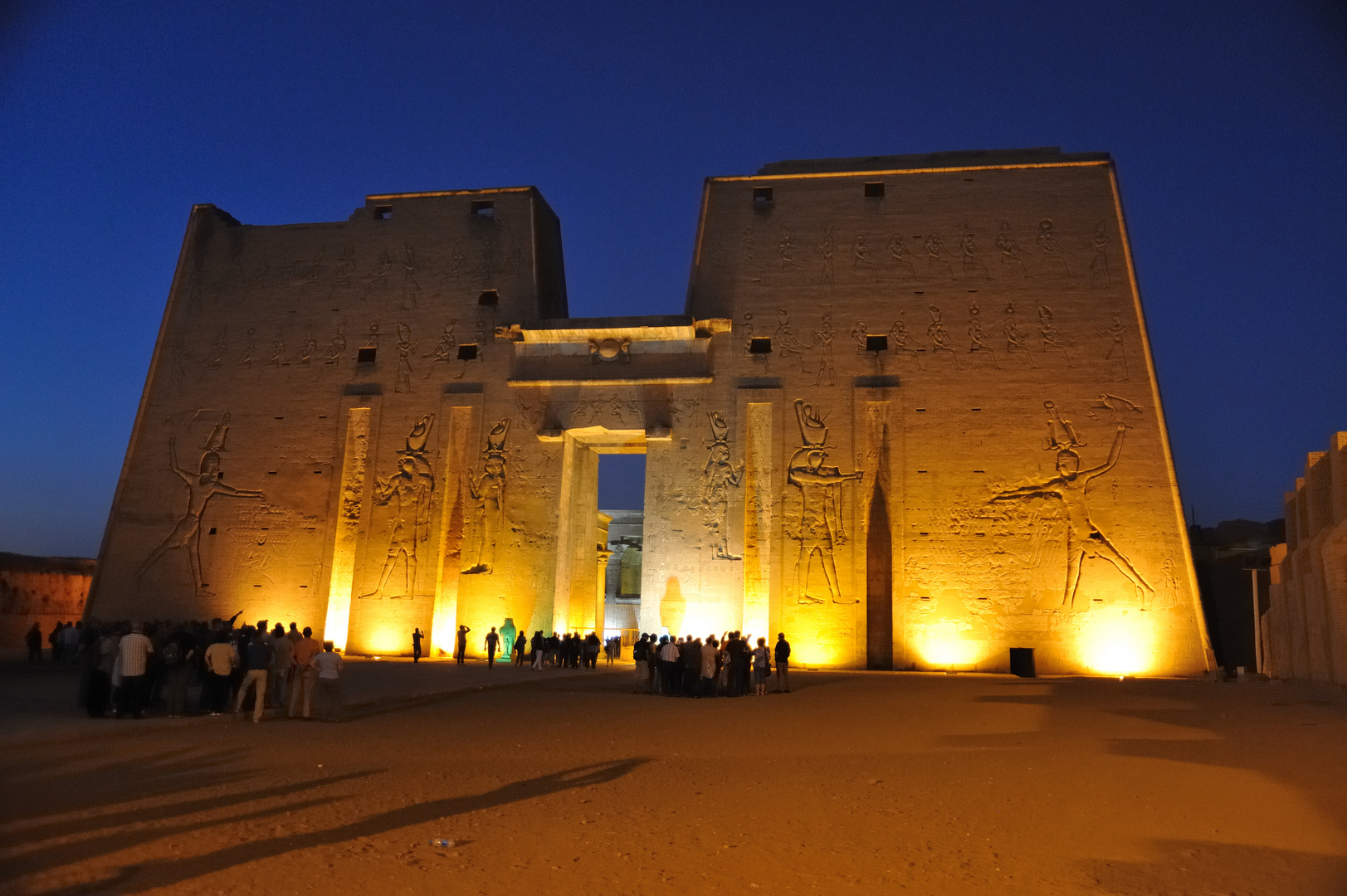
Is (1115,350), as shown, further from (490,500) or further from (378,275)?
(378,275)

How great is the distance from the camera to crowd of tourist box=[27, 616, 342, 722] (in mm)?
8484

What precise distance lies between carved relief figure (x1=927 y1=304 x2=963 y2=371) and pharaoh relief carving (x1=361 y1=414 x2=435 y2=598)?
31.5 ft

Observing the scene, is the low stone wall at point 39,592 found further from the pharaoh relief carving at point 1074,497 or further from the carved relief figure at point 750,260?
the pharaoh relief carving at point 1074,497

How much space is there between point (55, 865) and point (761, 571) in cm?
1381

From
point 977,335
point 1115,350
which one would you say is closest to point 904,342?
point 977,335

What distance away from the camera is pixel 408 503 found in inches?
728

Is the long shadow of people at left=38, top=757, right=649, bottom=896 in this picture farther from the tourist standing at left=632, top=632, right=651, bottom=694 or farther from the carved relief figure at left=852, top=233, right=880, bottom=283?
the carved relief figure at left=852, top=233, right=880, bottom=283

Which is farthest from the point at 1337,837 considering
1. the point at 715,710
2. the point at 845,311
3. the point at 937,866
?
the point at 845,311

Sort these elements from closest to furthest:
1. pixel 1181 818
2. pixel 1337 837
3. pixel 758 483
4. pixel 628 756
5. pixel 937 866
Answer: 1. pixel 937 866
2. pixel 1337 837
3. pixel 1181 818
4. pixel 628 756
5. pixel 758 483

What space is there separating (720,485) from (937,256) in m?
5.98

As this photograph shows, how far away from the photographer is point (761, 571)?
1703 cm

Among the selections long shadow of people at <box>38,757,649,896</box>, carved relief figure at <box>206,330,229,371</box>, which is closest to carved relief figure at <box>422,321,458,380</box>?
carved relief figure at <box>206,330,229,371</box>

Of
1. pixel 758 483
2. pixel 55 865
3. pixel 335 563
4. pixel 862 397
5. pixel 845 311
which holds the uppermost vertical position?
pixel 845 311

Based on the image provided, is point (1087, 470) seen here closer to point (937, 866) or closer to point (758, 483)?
point (758, 483)
